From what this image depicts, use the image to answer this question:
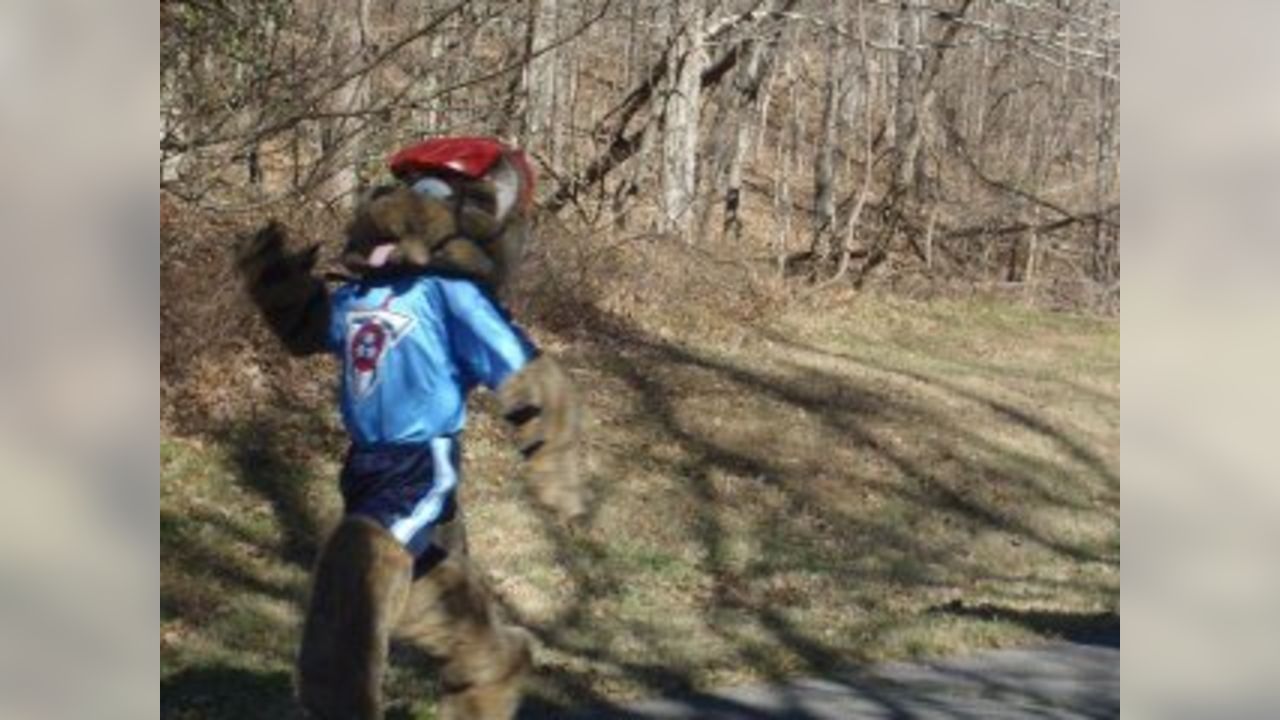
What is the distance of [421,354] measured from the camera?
161 inches

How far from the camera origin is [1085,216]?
835 inches

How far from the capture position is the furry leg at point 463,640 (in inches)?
170

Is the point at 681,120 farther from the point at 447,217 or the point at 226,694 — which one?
the point at 447,217

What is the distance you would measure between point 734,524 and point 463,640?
6.37m

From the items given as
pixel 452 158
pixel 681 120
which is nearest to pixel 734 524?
pixel 452 158

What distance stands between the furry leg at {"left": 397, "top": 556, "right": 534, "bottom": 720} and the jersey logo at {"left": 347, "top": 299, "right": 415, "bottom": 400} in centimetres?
47

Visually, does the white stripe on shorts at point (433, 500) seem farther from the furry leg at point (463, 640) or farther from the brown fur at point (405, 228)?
the brown fur at point (405, 228)

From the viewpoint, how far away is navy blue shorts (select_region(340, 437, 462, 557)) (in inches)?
162

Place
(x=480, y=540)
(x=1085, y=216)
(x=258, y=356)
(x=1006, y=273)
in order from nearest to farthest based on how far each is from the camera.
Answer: (x=480, y=540), (x=258, y=356), (x=1085, y=216), (x=1006, y=273)

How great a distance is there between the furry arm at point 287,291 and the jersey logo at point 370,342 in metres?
0.12

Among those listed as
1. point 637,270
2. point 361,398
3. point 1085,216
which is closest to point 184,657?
point 361,398
